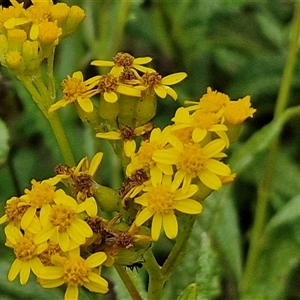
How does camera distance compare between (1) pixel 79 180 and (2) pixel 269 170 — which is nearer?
(1) pixel 79 180

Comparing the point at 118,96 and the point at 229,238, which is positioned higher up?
the point at 118,96

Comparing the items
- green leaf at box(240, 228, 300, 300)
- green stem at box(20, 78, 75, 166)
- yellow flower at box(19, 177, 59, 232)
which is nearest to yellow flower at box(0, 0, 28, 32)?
green stem at box(20, 78, 75, 166)

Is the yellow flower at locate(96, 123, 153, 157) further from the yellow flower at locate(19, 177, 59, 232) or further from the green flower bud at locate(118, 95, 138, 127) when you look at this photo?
the yellow flower at locate(19, 177, 59, 232)

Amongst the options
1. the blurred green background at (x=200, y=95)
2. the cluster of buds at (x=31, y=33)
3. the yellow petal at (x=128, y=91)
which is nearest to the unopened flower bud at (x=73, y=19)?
the cluster of buds at (x=31, y=33)

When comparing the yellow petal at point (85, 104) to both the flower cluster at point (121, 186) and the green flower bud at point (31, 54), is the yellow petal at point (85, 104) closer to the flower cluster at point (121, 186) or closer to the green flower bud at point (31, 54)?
the flower cluster at point (121, 186)

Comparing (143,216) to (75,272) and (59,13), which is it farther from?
(59,13)

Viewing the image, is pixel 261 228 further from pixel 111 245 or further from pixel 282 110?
pixel 111 245

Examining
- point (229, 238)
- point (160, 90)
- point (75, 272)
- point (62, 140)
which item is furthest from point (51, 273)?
point (229, 238)
